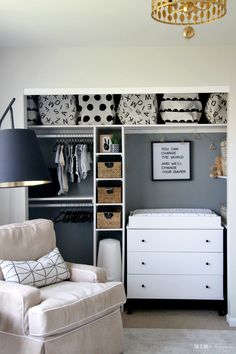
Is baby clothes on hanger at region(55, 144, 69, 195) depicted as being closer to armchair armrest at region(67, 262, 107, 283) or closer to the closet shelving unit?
the closet shelving unit

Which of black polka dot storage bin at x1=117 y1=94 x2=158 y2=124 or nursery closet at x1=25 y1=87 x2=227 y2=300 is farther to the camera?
nursery closet at x1=25 y1=87 x2=227 y2=300

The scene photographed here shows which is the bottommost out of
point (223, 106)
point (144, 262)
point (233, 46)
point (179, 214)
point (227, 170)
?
point (144, 262)

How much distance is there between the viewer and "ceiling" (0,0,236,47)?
3096 mm

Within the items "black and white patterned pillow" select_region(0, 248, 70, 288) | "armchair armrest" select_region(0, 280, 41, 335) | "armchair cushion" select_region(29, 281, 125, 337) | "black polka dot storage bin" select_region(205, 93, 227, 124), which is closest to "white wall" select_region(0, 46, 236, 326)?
"black polka dot storage bin" select_region(205, 93, 227, 124)

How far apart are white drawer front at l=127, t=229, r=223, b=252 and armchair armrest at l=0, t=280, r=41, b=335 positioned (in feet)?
5.26

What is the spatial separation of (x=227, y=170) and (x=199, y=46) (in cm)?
117

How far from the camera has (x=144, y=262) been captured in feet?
14.6

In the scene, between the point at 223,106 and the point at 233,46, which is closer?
the point at 233,46

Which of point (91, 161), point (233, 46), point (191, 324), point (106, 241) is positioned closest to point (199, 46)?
point (233, 46)

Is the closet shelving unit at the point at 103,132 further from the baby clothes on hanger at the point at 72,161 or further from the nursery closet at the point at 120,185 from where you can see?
the baby clothes on hanger at the point at 72,161

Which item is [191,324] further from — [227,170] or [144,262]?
[227,170]

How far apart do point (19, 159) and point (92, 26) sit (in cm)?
146

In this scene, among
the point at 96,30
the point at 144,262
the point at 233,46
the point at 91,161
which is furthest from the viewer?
the point at 91,161

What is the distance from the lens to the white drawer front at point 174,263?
439cm
